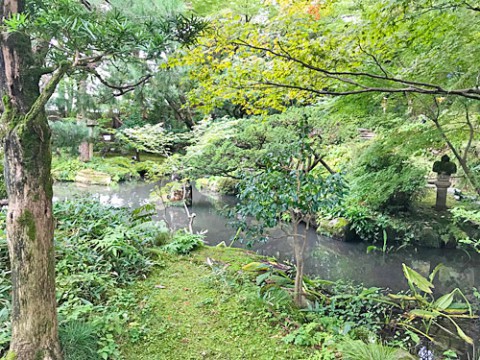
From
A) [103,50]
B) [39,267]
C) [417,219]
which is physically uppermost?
[103,50]

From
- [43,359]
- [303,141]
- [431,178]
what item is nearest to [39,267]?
[43,359]

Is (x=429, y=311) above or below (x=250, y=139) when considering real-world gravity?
below

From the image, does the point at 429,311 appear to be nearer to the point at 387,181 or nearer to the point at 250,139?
the point at 387,181

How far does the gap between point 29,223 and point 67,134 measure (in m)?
2.51

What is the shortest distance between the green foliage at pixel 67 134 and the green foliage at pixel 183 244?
1.65 meters

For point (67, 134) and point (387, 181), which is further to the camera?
point (387, 181)

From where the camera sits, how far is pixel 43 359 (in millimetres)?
1590

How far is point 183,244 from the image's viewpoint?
3889 mm

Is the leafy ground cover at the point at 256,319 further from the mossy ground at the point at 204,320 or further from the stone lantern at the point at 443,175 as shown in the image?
the stone lantern at the point at 443,175

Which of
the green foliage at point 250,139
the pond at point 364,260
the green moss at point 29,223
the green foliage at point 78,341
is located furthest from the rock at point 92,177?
the green moss at point 29,223

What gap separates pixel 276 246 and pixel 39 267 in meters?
4.71

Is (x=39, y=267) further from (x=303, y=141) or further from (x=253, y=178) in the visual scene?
(x=303, y=141)

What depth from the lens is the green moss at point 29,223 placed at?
1460 millimetres

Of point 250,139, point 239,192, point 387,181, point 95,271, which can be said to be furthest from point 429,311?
point 250,139
